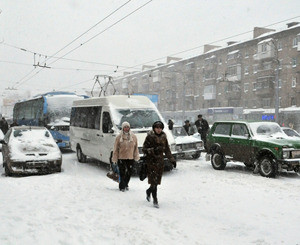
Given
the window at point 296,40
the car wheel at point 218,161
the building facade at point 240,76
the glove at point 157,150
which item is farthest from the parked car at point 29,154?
the window at point 296,40

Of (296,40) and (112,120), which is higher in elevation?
(296,40)

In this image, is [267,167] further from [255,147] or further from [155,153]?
[155,153]

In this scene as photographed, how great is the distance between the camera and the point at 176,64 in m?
73.8

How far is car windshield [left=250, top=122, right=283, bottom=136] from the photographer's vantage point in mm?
10805

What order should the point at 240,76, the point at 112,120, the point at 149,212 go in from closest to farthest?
the point at 149,212
the point at 112,120
the point at 240,76

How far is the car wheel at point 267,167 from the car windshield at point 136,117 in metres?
3.54

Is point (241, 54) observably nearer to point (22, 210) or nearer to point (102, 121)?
point (102, 121)

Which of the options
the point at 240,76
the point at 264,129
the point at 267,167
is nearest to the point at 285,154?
the point at 267,167

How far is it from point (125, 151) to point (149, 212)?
1780 mm

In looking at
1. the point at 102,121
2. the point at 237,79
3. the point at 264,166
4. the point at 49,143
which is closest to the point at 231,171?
the point at 264,166

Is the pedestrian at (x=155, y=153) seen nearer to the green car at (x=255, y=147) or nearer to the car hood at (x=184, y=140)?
the green car at (x=255, y=147)

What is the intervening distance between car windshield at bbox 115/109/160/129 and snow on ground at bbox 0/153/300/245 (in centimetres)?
188

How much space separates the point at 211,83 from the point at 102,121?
53.0m

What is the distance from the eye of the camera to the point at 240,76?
55000 millimetres
